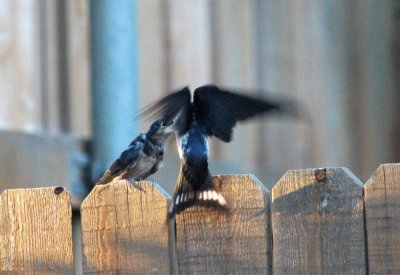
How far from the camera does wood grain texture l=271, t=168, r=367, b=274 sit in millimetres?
3715

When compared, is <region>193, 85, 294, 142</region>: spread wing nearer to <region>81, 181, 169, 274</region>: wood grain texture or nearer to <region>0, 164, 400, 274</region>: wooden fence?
<region>0, 164, 400, 274</region>: wooden fence

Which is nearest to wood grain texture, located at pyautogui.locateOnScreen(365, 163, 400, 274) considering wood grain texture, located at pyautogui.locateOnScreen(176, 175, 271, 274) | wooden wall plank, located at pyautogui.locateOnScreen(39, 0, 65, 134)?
wood grain texture, located at pyautogui.locateOnScreen(176, 175, 271, 274)

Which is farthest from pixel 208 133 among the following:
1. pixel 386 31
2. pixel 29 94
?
pixel 386 31

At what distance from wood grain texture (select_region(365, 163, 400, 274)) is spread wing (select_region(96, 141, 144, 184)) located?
5.09 ft

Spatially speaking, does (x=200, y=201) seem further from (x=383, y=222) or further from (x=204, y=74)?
(x=204, y=74)

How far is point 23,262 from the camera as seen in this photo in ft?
13.0

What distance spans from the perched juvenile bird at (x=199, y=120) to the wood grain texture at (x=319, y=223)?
0.94 feet

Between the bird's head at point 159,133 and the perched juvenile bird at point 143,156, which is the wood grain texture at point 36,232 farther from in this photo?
the bird's head at point 159,133

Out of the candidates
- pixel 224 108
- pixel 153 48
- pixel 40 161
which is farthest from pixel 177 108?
pixel 153 48

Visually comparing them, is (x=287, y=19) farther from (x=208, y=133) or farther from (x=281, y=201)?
(x=281, y=201)

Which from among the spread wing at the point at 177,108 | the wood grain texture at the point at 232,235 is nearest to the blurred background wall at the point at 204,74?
the spread wing at the point at 177,108

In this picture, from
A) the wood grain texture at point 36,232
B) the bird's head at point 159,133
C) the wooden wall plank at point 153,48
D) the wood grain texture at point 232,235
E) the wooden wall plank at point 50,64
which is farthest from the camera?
the wooden wall plank at point 153,48

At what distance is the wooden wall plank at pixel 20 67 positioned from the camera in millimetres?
6402

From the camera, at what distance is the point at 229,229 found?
381 centimetres
